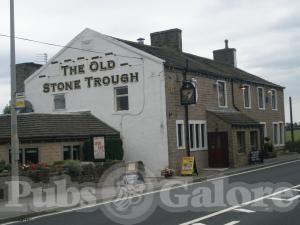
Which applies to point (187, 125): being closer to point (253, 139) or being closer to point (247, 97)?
point (253, 139)

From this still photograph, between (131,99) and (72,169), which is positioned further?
(131,99)

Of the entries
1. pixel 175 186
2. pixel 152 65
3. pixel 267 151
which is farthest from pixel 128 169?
pixel 267 151

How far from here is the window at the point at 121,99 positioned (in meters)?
28.7

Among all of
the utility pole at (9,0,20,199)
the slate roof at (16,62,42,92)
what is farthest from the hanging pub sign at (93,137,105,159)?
the slate roof at (16,62,42,92)

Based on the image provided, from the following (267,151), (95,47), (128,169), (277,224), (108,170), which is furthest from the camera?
(267,151)

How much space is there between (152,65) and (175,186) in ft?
28.2

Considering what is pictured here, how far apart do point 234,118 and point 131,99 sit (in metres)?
6.99

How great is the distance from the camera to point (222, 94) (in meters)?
33.3

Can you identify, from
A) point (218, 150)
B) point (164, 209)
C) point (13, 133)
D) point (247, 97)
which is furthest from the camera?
point (247, 97)

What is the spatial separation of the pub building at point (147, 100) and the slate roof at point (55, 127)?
0.32 metres

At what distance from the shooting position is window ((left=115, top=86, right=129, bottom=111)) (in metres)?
28.7

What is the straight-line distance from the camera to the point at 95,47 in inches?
1156

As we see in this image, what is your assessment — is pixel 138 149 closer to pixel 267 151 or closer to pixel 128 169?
pixel 128 169

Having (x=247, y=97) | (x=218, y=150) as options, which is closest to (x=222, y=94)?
(x=247, y=97)
